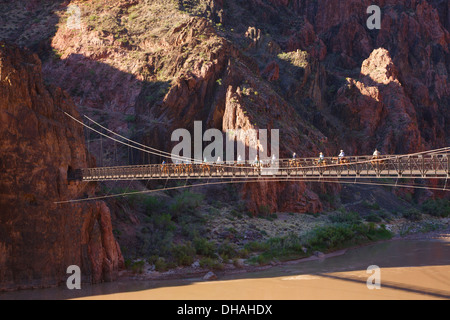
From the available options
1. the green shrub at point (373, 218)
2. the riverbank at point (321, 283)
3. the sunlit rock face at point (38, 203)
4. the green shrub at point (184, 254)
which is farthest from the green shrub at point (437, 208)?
the sunlit rock face at point (38, 203)

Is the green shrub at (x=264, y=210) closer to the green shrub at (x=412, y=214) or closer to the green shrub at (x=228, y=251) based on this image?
the green shrub at (x=228, y=251)

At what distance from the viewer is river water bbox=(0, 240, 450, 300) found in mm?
26922

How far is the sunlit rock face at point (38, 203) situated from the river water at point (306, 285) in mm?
1347

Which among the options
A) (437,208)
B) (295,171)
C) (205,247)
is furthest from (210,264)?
(437,208)

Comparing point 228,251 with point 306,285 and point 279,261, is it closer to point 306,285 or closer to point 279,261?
point 279,261

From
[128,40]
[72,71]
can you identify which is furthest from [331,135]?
[72,71]

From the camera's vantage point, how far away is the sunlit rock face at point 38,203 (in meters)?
29.0

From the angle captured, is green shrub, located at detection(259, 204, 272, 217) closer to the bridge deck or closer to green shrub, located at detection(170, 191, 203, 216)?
green shrub, located at detection(170, 191, 203, 216)

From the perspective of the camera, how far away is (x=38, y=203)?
30094mm

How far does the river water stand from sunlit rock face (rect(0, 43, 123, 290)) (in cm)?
135

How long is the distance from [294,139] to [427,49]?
47.4 m

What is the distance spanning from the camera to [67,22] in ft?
255

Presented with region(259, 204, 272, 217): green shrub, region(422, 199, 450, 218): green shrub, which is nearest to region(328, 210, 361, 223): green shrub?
region(259, 204, 272, 217): green shrub
